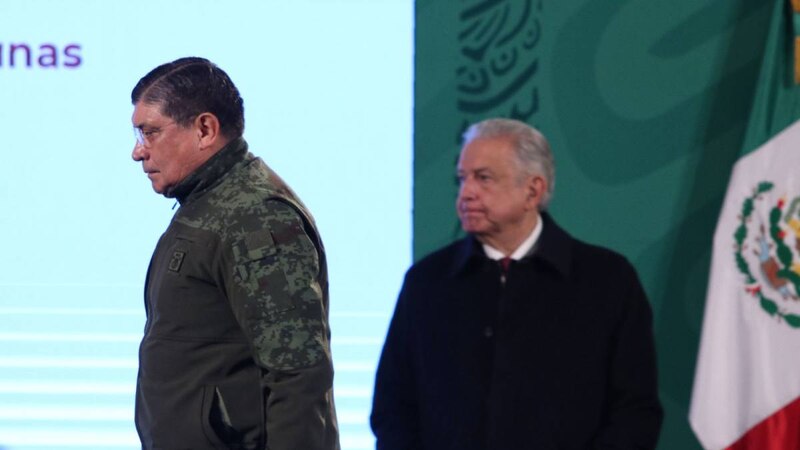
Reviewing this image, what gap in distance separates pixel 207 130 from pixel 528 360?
26.8 inches

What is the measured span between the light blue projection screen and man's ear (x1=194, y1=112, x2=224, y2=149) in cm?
161

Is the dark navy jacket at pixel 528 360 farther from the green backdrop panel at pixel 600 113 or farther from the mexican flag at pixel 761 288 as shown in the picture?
the green backdrop panel at pixel 600 113

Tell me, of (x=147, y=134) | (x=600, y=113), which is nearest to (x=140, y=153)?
(x=147, y=134)

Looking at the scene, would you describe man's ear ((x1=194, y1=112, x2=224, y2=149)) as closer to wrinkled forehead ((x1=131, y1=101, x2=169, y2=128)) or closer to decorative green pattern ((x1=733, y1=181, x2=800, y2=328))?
wrinkled forehead ((x1=131, y1=101, x2=169, y2=128))

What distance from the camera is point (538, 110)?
361cm

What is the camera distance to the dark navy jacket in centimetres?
197

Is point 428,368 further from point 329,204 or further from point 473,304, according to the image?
point 329,204

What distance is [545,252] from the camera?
2025mm

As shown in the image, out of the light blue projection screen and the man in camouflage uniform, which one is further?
the light blue projection screen

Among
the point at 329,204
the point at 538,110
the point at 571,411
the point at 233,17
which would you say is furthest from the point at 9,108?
the point at 571,411

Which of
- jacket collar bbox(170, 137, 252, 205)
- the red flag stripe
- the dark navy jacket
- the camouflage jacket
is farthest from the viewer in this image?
the red flag stripe

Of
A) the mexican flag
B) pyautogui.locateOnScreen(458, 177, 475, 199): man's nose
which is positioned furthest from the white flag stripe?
pyautogui.locateOnScreen(458, 177, 475, 199): man's nose

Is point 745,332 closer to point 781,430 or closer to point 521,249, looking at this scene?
point 781,430

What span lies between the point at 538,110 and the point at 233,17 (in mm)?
996
